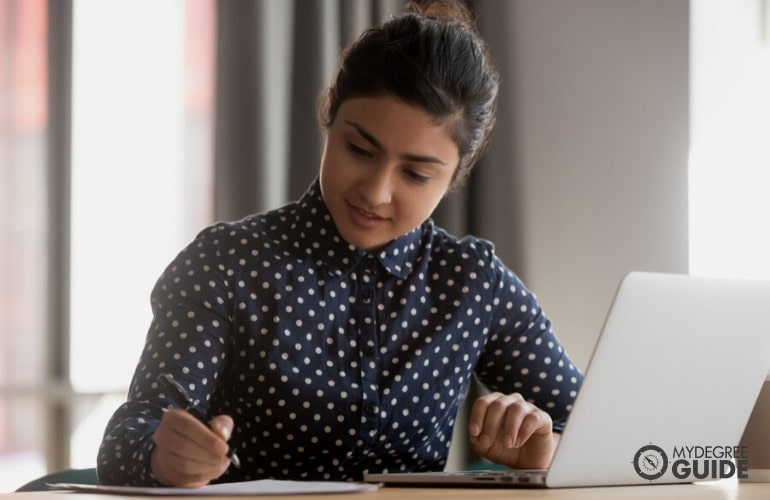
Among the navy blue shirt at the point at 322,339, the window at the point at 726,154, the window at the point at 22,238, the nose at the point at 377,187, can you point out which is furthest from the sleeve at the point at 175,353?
the window at the point at 726,154

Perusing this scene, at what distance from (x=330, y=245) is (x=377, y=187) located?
0.16 metres

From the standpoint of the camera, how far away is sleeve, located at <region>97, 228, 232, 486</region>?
1.18 metres

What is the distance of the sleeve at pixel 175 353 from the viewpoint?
3.88 feet

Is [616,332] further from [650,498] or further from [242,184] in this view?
[242,184]

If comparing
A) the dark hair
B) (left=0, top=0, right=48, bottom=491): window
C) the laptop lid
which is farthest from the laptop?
(left=0, top=0, right=48, bottom=491): window

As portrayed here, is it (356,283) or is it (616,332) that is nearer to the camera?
(616,332)

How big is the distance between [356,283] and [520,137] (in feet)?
4.48

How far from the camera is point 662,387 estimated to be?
1057 mm

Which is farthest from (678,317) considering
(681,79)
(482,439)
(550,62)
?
(550,62)

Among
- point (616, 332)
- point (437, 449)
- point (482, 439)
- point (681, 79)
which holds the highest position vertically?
point (681, 79)

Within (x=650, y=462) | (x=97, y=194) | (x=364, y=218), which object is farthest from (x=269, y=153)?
(x=650, y=462)

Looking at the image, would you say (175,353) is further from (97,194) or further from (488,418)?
(97,194)

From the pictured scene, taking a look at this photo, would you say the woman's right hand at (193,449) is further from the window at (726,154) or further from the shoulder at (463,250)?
the window at (726,154)

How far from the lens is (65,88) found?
264cm
